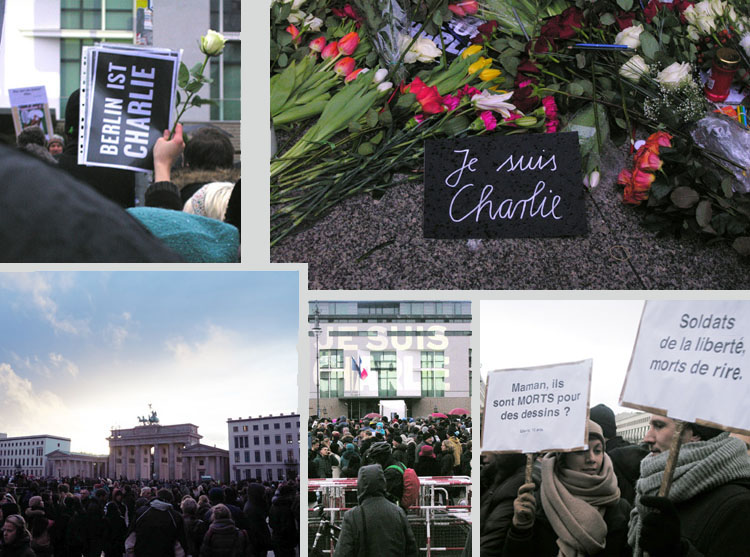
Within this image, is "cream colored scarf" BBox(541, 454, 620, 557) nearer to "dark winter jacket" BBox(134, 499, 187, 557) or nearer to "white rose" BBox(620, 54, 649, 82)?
"dark winter jacket" BBox(134, 499, 187, 557)

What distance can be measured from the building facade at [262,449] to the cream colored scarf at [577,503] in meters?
0.78

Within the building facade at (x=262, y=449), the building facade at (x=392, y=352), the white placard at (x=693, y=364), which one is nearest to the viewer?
the white placard at (x=693, y=364)

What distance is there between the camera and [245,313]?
2.79 meters

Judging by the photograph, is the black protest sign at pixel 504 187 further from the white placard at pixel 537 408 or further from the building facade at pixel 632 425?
the building facade at pixel 632 425

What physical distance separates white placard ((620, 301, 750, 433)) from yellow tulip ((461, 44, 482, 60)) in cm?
100

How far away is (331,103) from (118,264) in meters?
0.87

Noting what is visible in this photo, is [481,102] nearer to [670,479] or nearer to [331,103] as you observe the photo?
[331,103]

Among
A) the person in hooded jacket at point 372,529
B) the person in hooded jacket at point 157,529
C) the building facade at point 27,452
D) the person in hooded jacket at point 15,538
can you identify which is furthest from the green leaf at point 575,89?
the person in hooded jacket at point 15,538

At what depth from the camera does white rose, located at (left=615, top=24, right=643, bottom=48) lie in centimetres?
303

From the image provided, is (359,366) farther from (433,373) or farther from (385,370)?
(433,373)

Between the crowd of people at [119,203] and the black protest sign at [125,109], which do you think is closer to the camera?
the crowd of people at [119,203]

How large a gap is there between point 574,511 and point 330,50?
1672 millimetres

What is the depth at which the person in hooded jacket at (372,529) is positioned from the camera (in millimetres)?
2750

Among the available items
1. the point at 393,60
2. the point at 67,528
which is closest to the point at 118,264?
the point at 67,528
